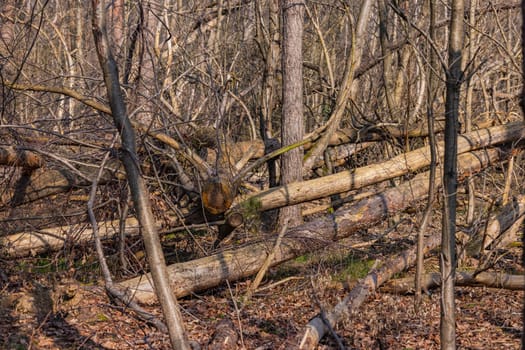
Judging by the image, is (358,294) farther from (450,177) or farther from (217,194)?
(450,177)

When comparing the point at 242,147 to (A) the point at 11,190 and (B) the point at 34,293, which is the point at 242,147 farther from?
(B) the point at 34,293

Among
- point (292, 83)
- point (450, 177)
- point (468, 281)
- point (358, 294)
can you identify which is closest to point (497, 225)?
point (468, 281)

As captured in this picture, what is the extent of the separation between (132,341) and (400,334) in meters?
2.43

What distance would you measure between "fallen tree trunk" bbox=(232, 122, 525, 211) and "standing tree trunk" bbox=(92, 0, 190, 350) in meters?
3.66

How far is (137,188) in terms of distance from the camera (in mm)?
3068

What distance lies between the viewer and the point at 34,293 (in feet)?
18.6

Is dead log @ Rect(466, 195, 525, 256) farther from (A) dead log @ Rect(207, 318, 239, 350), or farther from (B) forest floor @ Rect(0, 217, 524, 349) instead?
(A) dead log @ Rect(207, 318, 239, 350)

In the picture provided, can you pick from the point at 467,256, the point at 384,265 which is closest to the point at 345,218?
the point at 384,265

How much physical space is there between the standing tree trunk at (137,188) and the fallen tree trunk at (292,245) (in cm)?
272

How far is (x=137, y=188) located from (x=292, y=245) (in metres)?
4.09

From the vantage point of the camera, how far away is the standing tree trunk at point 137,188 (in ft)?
9.94

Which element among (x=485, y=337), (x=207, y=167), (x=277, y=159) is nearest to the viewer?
(x=485, y=337)

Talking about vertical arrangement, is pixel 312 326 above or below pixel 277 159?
below

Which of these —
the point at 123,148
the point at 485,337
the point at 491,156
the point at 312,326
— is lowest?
the point at 485,337
